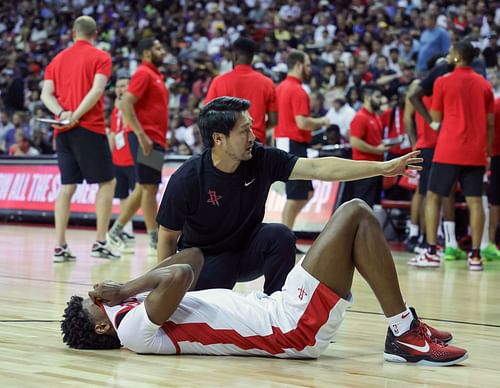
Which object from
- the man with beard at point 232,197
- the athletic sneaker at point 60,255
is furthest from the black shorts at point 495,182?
the man with beard at point 232,197

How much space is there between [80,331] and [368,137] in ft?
22.8

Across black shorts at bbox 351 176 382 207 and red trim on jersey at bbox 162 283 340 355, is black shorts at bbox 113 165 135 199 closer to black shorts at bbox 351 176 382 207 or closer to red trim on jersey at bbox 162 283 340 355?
black shorts at bbox 351 176 382 207

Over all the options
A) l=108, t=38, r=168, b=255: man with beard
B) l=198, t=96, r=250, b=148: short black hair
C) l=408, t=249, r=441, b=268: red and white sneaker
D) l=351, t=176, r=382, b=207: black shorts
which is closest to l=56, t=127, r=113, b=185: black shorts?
l=108, t=38, r=168, b=255: man with beard

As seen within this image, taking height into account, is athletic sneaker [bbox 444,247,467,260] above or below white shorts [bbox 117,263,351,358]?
below

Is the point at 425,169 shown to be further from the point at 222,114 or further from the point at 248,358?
the point at 248,358

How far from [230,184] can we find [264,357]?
2.87 feet

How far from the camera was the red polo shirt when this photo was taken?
8836 mm

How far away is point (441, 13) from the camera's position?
56.4ft

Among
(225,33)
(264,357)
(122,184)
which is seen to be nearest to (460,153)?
(122,184)

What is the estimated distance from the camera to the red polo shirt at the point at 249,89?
29.0ft

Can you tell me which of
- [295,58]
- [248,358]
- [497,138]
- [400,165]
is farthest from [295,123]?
[248,358]

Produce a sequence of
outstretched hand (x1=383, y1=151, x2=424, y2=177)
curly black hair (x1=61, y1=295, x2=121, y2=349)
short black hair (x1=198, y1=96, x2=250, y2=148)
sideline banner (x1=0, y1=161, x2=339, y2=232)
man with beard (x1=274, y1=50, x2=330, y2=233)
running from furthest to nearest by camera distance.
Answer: sideline banner (x1=0, y1=161, x2=339, y2=232) < man with beard (x1=274, y1=50, x2=330, y2=233) < short black hair (x1=198, y1=96, x2=250, y2=148) < outstretched hand (x1=383, y1=151, x2=424, y2=177) < curly black hair (x1=61, y1=295, x2=121, y2=349)

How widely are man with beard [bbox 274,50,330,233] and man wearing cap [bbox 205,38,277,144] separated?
70 cm

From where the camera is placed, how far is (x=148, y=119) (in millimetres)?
9234
